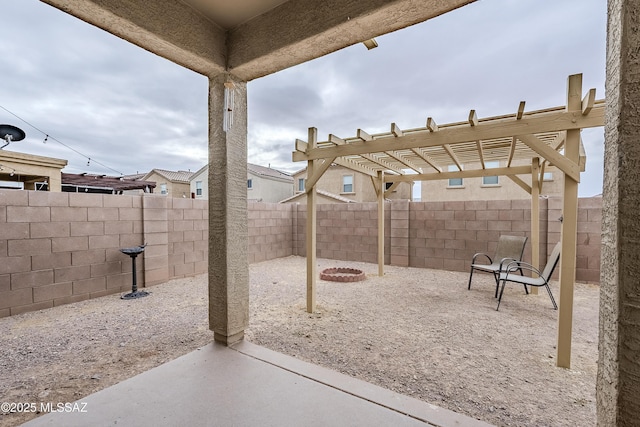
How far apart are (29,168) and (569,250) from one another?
9.08 m

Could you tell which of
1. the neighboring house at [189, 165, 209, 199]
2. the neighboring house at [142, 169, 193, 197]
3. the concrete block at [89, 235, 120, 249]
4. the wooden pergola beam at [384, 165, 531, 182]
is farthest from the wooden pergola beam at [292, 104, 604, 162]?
the neighboring house at [142, 169, 193, 197]

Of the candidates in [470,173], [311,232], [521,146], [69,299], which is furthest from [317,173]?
[69,299]

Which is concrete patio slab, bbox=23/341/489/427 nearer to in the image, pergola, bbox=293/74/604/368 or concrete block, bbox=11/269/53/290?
pergola, bbox=293/74/604/368

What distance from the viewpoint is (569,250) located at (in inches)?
85.4

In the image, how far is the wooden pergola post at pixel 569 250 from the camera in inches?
84.4

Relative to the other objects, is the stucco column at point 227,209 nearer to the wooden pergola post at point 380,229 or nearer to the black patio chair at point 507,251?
the wooden pergola post at point 380,229

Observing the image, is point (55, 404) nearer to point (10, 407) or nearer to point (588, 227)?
point (10, 407)

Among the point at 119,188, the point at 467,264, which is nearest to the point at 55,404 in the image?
the point at 467,264

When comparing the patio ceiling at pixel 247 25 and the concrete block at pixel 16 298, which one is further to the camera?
the concrete block at pixel 16 298

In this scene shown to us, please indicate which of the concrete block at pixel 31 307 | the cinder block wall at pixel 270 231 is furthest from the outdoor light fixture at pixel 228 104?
the cinder block wall at pixel 270 231

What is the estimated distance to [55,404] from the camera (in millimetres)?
1647

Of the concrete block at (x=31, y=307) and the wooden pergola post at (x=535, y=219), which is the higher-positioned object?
the wooden pergola post at (x=535, y=219)

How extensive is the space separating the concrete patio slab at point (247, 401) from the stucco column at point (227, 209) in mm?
401

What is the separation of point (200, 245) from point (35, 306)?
235cm
